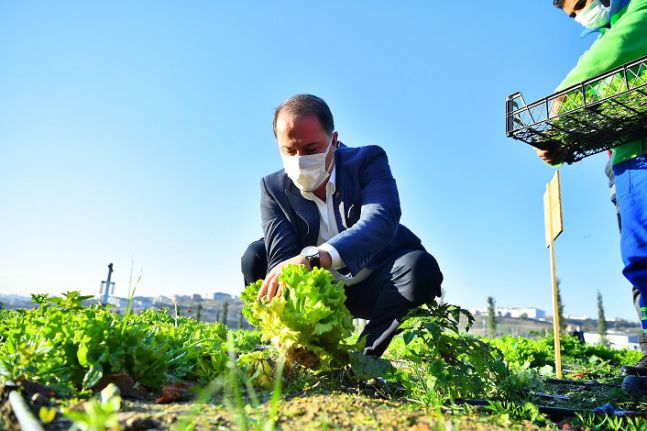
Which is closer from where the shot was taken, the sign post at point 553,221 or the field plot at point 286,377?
the field plot at point 286,377

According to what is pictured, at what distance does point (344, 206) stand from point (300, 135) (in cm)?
57

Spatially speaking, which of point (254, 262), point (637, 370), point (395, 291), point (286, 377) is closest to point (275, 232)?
point (254, 262)

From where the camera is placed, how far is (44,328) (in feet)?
5.96

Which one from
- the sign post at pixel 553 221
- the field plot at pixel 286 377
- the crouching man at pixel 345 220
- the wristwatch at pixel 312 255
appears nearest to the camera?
the field plot at pixel 286 377

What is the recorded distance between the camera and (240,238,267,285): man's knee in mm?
3400

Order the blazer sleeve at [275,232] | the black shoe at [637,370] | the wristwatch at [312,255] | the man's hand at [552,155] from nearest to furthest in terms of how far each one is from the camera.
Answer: the wristwatch at [312,255] → the black shoe at [637,370] → the blazer sleeve at [275,232] → the man's hand at [552,155]

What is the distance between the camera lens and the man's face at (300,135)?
2.93 meters

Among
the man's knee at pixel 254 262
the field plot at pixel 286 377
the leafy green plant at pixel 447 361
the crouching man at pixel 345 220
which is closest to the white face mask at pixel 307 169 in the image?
the crouching man at pixel 345 220

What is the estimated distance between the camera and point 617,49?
9.71 feet

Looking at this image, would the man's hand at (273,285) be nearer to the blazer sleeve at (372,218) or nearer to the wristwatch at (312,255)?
the wristwatch at (312,255)

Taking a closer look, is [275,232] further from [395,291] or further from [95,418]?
[95,418]

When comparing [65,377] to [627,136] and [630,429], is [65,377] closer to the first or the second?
[630,429]

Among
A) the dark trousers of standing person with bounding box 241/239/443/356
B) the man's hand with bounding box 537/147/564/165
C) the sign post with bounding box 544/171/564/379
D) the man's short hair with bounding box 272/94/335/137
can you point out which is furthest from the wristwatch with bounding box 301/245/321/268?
the sign post with bounding box 544/171/564/379

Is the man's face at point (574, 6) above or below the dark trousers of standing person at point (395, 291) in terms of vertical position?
above
